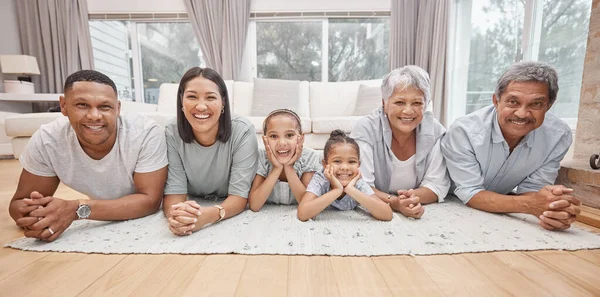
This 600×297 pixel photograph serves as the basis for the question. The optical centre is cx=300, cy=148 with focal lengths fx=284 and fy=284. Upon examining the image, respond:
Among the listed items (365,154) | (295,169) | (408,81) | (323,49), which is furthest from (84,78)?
(323,49)

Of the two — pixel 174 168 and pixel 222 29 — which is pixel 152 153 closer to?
pixel 174 168

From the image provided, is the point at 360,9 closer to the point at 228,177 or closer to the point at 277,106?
the point at 277,106

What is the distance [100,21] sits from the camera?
4.61 m

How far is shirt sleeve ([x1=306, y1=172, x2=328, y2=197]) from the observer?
1355mm

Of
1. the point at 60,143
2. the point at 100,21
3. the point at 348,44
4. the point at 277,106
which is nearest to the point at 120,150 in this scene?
the point at 60,143

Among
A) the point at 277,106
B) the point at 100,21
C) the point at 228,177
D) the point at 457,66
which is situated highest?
the point at 100,21

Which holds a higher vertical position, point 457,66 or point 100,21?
point 100,21

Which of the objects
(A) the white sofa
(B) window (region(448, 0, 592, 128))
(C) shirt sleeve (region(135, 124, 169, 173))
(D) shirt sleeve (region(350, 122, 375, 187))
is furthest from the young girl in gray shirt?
(B) window (region(448, 0, 592, 128))

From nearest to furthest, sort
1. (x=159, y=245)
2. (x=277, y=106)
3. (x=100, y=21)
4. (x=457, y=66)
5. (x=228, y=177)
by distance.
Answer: (x=159, y=245)
(x=228, y=177)
(x=277, y=106)
(x=457, y=66)
(x=100, y=21)

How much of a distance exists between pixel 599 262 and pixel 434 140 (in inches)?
30.9

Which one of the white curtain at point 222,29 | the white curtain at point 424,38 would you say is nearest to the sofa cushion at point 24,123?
the white curtain at point 222,29

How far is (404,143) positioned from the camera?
159 centimetres

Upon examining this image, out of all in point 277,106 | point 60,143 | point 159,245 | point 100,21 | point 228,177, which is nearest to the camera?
point 159,245

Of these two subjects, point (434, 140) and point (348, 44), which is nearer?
point (434, 140)
